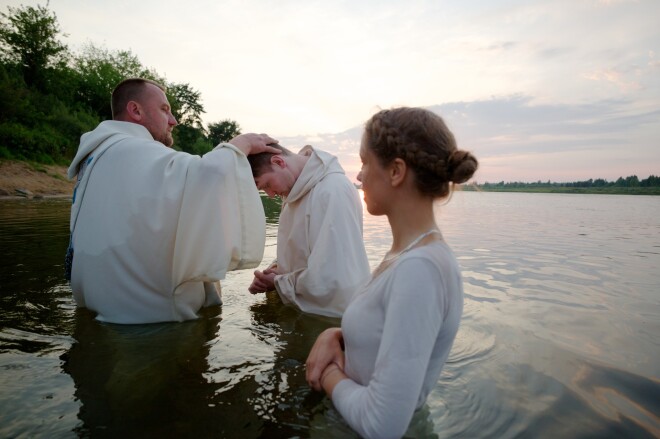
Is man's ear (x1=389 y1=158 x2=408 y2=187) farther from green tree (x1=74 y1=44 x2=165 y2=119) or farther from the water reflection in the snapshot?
green tree (x1=74 y1=44 x2=165 y2=119)

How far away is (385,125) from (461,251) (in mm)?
8460

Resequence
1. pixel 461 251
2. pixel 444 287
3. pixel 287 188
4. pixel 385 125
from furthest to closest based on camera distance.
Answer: pixel 461 251
pixel 287 188
pixel 385 125
pixel 444 287

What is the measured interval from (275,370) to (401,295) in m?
1.92

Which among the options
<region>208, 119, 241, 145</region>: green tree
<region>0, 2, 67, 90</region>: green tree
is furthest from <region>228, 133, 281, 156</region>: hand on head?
<region>208, 119, 241, 145</region>: green tree

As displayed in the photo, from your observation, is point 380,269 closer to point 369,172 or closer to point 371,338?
point 371,338

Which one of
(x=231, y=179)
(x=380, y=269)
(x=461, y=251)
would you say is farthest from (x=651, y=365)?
(x=461, y=251)

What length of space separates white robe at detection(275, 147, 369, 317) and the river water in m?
0.35

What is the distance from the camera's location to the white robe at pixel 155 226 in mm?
3406

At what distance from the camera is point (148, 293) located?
3.58 metres

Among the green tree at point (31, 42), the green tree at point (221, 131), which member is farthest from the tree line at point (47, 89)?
the green tree at point (221, 131)

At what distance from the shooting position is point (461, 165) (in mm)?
1557

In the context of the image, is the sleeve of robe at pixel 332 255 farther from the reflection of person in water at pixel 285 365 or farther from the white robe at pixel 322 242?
the reflection of person in water at pixel 285 365

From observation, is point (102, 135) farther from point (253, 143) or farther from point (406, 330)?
point (406, 330)

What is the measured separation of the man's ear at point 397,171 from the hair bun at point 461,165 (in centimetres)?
18
